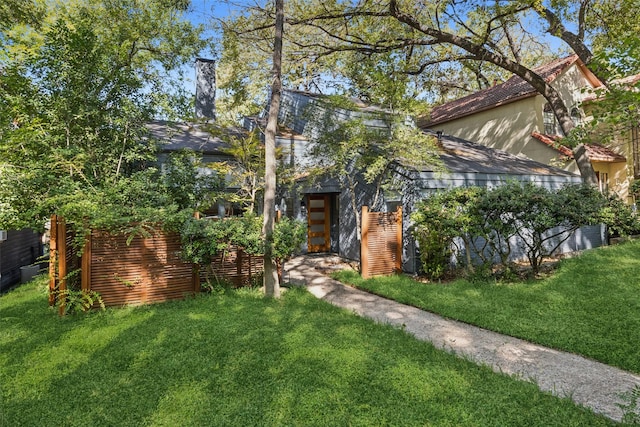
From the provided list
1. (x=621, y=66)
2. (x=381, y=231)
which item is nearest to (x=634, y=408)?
(x=381, y=231)

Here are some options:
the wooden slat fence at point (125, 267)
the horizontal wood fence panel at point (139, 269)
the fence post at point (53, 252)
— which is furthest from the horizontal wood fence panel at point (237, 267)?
the fence post at point (53, 252)

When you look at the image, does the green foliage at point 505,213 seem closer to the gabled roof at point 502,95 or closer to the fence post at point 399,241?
the fence post at point 399,241

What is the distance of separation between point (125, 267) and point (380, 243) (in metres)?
5.97

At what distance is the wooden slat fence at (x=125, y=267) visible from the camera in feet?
20.6

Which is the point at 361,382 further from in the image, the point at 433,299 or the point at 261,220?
the point at 261,220

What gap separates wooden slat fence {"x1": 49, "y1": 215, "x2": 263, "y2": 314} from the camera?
6.27 metres

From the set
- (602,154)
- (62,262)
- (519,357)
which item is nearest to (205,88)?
(62,262)

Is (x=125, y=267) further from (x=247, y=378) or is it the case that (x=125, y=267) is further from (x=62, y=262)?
(x=247, y=378)

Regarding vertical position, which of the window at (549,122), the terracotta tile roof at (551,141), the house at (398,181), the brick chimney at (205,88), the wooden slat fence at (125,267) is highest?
the brick chimney at (205,88)

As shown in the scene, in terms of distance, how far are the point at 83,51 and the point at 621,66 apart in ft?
42.4

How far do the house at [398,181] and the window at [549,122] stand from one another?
6.48 feet

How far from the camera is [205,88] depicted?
14672 millimetres

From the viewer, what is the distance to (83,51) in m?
7.68

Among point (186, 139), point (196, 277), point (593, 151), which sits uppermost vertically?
point (186, 139)
